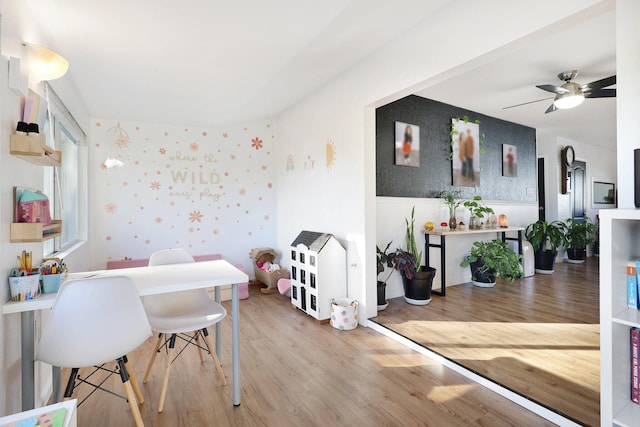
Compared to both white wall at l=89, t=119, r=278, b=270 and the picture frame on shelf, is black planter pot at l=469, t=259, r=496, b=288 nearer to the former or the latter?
white wall at l=89, t=119, r=278, b=270

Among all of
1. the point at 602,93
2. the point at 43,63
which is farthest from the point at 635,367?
the point at 43,63

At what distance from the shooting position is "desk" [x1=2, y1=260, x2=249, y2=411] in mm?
1402

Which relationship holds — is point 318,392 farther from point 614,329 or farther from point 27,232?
point 27,232

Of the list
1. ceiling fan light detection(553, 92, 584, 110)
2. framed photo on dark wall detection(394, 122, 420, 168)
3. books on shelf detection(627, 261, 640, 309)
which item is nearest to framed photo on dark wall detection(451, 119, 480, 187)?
framed photo on dark wall detection(394, 122, 420, 168)

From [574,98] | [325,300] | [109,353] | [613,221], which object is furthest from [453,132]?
[109,353]

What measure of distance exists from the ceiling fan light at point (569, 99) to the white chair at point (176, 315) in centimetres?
350

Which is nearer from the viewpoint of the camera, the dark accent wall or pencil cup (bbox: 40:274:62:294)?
pencil cup (bbox: 40:274:62:294)

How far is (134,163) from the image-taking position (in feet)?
12.8

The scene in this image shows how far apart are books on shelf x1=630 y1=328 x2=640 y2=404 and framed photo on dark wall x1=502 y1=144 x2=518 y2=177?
157 inches

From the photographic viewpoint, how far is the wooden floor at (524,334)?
1883 millimetres

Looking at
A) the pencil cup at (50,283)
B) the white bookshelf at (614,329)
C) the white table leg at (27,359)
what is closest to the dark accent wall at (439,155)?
the white bookshelf at (614,329)

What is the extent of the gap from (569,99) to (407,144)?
1.53 meters

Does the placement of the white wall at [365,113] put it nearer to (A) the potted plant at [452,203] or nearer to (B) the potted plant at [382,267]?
(B) the potted plant at [382,267]

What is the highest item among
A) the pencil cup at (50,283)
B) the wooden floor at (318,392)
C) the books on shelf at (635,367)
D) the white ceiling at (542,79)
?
the white ceiling at (542,79)
